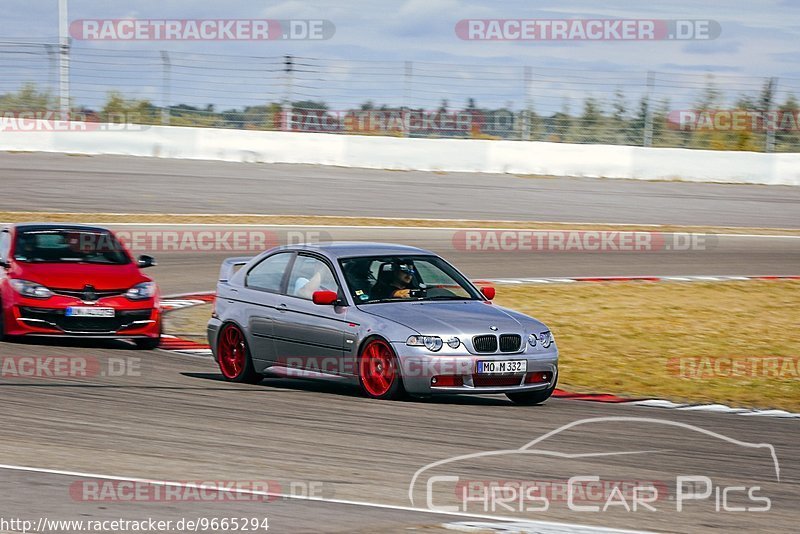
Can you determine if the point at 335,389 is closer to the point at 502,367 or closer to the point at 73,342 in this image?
the point at 502,367

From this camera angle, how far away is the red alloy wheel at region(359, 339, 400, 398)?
970 centimetres

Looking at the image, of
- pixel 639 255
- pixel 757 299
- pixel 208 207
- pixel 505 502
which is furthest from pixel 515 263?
pixel 505 502

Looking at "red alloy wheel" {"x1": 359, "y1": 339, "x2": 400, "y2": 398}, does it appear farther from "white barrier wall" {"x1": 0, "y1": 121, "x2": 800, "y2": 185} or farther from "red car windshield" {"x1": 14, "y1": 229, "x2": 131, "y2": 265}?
"white barrier wall" {"x1": 0, "y1": 121, "x2": 800, "y2": 185}

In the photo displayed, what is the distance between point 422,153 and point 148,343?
54.8ft

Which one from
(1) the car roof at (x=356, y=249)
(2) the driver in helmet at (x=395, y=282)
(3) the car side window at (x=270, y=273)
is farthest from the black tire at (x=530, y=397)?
(3) the car side window at (x=270, y=273)

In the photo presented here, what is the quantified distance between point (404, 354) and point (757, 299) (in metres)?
9.30

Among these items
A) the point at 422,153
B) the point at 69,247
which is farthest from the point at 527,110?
the point at 69,247

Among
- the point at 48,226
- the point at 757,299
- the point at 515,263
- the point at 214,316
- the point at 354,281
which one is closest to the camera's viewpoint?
the point at 354,281

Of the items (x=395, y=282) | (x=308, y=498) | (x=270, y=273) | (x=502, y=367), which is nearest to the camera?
(x=308, y=498)

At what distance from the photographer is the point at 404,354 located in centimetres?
954

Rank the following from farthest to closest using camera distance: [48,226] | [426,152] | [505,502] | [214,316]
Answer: [426,152]
[48,226]
[214,316]
[505,502]

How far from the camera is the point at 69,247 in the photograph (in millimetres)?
13680

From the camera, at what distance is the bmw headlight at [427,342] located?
950cm

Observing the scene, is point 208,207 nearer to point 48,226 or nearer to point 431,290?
point 48,226
